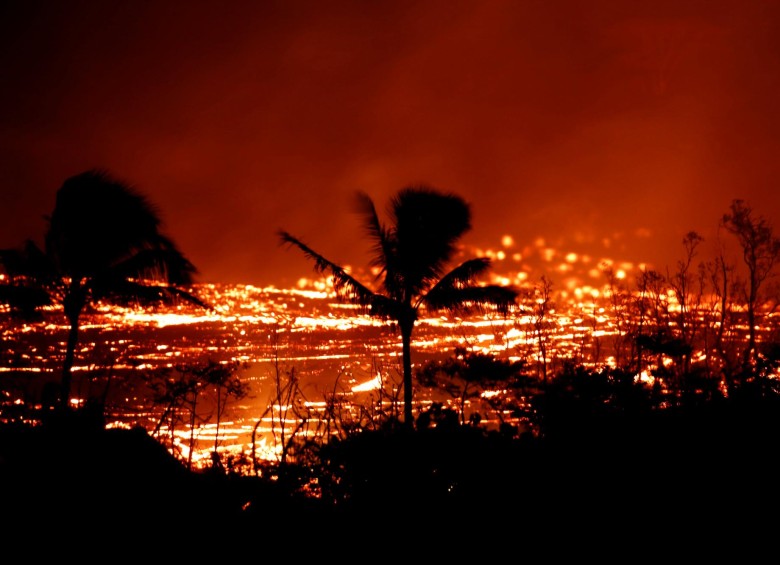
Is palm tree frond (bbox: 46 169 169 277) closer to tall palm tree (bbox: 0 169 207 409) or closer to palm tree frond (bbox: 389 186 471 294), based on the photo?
tall palm tree (bbox: 0 169 207 409)

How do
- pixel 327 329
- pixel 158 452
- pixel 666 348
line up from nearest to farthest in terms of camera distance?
1. pixel 158 452
2. pixel 666 348
3. pixel 327 329

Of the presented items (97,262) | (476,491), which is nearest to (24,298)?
(97,262)

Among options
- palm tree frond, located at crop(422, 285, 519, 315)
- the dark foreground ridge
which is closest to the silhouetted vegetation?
the dark foreground ridge

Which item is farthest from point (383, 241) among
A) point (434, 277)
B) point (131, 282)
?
point (131, 282)

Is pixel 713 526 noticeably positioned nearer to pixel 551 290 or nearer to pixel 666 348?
pixel 666 348

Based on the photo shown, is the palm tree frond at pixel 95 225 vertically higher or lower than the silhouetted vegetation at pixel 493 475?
higher

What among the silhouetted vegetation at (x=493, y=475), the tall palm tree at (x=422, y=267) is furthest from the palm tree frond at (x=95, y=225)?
the silhouetted vegetation at (x=493, y=475)

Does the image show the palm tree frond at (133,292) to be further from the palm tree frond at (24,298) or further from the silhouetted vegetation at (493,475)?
the silhouetted vegetation at (493,475)
